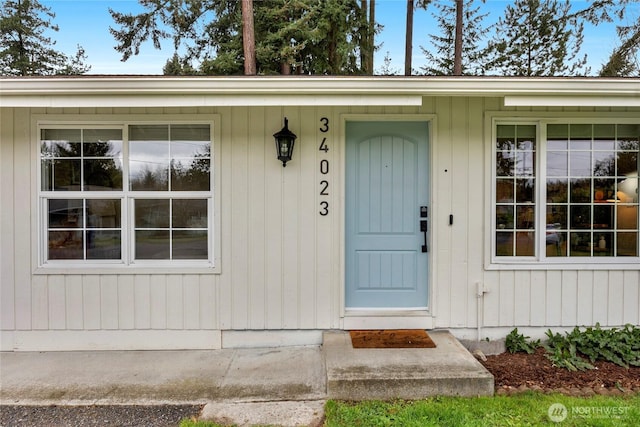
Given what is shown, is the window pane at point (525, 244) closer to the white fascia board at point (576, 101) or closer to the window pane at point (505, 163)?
the window pane at point (505, 163)

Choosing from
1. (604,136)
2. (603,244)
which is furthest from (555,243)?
(604,136)

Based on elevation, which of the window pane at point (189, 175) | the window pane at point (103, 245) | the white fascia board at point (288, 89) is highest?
the white fascia board at point (288, 89)

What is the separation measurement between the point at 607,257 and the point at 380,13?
874 cm

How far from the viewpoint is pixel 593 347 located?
311 centimetres

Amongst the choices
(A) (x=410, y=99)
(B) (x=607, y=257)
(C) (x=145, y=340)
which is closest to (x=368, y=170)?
(A) (x=410, y=99)

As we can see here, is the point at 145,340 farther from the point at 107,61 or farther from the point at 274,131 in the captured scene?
the point at 107,61

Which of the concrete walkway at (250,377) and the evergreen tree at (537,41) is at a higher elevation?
the evergreen tree at (537,41)

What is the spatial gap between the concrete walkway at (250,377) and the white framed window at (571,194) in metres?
1.25

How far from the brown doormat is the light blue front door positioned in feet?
0.86

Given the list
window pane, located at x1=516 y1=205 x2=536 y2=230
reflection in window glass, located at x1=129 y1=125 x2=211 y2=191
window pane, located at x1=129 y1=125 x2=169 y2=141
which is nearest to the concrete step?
window pane, located at x1=516 y1=205 x2=536 y2=230

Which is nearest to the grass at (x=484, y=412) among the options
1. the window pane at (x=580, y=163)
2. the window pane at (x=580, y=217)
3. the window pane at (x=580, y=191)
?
the window pane at (x=580, y=217)

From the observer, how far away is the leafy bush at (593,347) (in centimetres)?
296

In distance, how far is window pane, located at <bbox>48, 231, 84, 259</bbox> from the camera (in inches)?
132

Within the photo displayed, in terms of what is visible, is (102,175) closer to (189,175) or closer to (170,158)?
(170,158)
